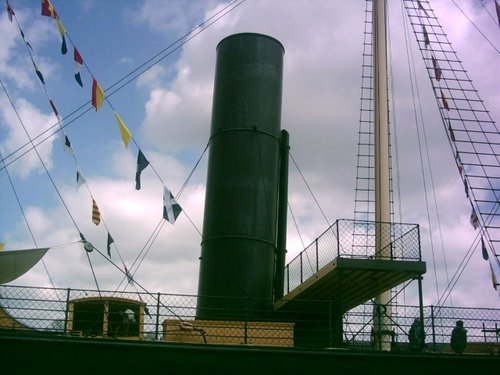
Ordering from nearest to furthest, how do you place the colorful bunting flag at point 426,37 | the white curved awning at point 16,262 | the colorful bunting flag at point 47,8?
1. the white curved awning at point 16,262
2. the colorful bunting flag at point 47,8
3. the colorful bunting flag at point 426,37

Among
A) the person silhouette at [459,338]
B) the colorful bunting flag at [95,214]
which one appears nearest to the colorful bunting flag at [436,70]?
the person silhouette at [459,338]

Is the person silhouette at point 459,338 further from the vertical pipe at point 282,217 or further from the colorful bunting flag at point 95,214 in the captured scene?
the colorful bunting flag at point 95,214

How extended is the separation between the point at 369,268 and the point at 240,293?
415 cm

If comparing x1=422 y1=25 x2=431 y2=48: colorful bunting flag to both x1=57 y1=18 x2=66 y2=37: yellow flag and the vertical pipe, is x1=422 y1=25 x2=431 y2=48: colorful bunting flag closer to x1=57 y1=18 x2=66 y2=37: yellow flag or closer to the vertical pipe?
the vertical pipe

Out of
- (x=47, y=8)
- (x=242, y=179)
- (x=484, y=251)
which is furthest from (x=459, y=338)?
(x=47, y=8)

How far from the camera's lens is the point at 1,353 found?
11.6 meters

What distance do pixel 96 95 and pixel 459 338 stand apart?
9.14m

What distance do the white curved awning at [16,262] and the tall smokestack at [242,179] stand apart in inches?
170

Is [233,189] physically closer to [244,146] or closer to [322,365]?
[244,146]

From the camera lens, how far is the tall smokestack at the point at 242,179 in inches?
652

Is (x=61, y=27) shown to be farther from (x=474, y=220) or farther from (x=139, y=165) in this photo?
(x=474, y=220)

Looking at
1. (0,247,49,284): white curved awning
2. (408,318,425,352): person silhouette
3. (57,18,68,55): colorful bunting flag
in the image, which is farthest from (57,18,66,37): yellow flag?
(408,318,425,352): person silhouette

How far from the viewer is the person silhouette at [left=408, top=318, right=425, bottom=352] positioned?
13.1 metres

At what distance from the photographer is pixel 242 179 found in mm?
17281
